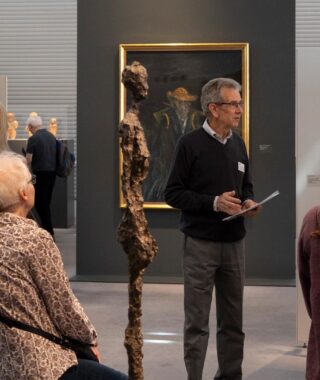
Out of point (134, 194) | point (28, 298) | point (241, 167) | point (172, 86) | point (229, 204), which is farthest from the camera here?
point (172, 86)

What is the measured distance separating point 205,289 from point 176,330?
7.77ft

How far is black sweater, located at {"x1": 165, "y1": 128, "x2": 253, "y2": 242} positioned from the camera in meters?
4.31

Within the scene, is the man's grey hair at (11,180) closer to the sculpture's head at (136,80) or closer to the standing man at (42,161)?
the sculpture's head at (136,80)

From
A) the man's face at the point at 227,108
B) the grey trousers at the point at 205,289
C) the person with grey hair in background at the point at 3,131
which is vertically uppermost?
the man's face at the point at 227,108

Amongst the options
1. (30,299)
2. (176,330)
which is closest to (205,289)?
(30,299)

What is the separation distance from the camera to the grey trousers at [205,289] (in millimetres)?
4309

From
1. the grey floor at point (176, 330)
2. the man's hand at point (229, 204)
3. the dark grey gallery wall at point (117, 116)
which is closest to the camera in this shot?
the man's hand at point (229, 204)

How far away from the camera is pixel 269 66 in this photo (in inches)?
347

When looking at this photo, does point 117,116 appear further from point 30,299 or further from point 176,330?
point 30,299

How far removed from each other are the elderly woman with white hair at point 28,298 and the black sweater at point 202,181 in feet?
4.64

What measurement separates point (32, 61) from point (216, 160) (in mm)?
12488

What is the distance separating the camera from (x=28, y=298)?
2922mm

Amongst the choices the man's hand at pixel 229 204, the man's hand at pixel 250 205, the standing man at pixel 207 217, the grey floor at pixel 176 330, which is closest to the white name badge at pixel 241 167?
the standing man at pixel 207 217

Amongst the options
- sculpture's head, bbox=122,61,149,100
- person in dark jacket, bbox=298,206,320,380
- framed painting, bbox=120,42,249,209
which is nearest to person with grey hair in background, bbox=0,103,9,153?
person in dark jacket, bbox=298,206,320,380
